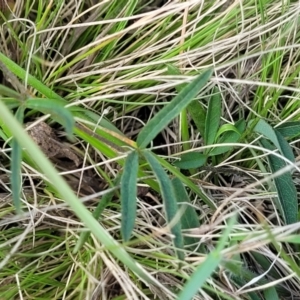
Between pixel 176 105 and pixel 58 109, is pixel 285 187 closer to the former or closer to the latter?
pixel 176 105

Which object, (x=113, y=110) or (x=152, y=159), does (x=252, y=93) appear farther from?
(x=152, y=159)

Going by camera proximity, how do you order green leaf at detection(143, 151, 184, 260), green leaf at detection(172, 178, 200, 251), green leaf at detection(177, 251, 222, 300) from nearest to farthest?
green leaf at detection(177, 251, 222, 300) < green leaf at detection(143, 151, 184, 260) < green leaf at detection(172, 178, 200, 251)

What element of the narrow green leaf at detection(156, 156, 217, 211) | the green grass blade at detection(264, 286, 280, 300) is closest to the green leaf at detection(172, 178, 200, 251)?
the narrow green leaf at detection(156, 156, 217, 211)

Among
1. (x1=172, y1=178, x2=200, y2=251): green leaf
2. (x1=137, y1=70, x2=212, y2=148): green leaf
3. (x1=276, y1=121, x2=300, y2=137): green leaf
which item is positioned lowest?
(x1=172, y1=178, x2=200, y2=251): green leaf

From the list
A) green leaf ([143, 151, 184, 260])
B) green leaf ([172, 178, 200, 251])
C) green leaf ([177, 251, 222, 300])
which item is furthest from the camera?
green leaf ([172, 178, 200, 251])

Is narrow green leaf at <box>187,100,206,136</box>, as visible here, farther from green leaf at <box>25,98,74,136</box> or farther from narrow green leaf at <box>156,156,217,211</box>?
green leaf at <box>25,98,74,136</box>

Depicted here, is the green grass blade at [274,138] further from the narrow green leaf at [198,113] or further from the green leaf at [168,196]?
the green leaf at [168,196]

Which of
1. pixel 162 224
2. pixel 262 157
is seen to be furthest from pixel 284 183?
pixel 162 224
